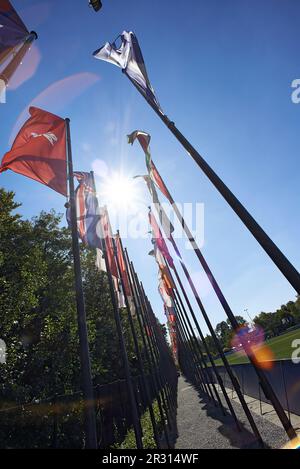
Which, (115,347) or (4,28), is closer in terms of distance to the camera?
(4,28)

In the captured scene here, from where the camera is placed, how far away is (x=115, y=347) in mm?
30547

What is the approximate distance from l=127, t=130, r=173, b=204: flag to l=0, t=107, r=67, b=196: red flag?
1.89 metres

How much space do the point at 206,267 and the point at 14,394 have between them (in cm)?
1343

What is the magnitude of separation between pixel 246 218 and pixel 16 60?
648 centimetres

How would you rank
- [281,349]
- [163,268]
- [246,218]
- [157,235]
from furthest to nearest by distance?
[281,349] < [163,268] < [157,235] < [246,218]

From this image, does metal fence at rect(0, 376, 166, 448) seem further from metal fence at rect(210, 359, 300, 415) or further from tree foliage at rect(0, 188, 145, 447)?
metal fence at rect(210, 359, 300, 415)

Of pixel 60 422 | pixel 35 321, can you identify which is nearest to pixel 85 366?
pixel 60 422

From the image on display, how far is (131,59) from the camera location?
632 cm

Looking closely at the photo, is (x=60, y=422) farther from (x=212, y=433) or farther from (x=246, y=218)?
(x=246, y=218)

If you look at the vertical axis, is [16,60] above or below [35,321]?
below

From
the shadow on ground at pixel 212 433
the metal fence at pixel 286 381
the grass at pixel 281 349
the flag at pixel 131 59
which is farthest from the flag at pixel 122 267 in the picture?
the grass at pixel 281 349

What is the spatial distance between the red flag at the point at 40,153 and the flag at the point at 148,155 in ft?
6.19
